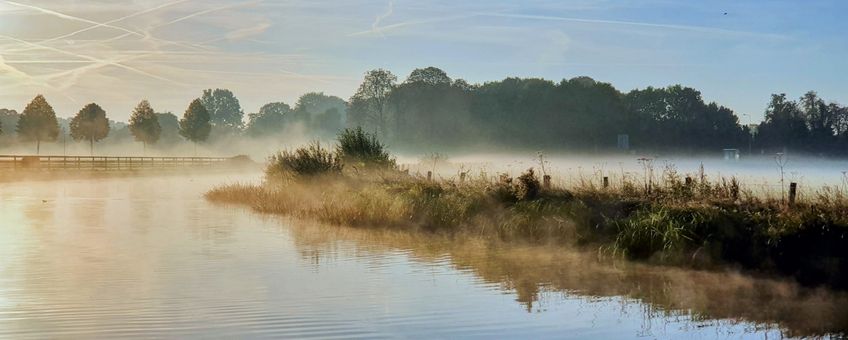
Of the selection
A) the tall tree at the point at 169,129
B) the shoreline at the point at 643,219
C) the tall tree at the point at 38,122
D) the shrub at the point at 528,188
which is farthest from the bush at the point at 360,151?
the tall tree at the point at 169,129

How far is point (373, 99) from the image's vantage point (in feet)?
358

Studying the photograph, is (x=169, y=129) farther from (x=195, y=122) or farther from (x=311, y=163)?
(x=311, y=163)

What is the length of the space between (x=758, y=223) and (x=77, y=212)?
988 inches

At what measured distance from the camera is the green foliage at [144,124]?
401ft

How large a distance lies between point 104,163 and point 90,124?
4178 centimetres

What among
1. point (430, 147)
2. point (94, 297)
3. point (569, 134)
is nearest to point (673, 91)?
point (569, 134)

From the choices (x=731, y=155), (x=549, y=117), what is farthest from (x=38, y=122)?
(x=731, y=155)

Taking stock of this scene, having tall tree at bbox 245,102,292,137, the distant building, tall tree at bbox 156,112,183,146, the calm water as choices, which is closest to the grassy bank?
the calm water

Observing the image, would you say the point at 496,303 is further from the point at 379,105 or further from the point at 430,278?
the point at 379,105

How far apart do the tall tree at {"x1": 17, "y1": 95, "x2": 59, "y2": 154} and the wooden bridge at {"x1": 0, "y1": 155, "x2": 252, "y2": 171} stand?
71.5ft

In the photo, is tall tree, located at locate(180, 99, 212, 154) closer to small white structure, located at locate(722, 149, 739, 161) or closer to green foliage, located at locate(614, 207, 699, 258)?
small white structure, located at locate(722, 149, 739, 161)

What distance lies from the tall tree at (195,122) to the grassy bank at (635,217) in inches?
3917

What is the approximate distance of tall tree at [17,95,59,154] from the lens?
4065 inches

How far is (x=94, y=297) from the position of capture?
13781 millimetres
